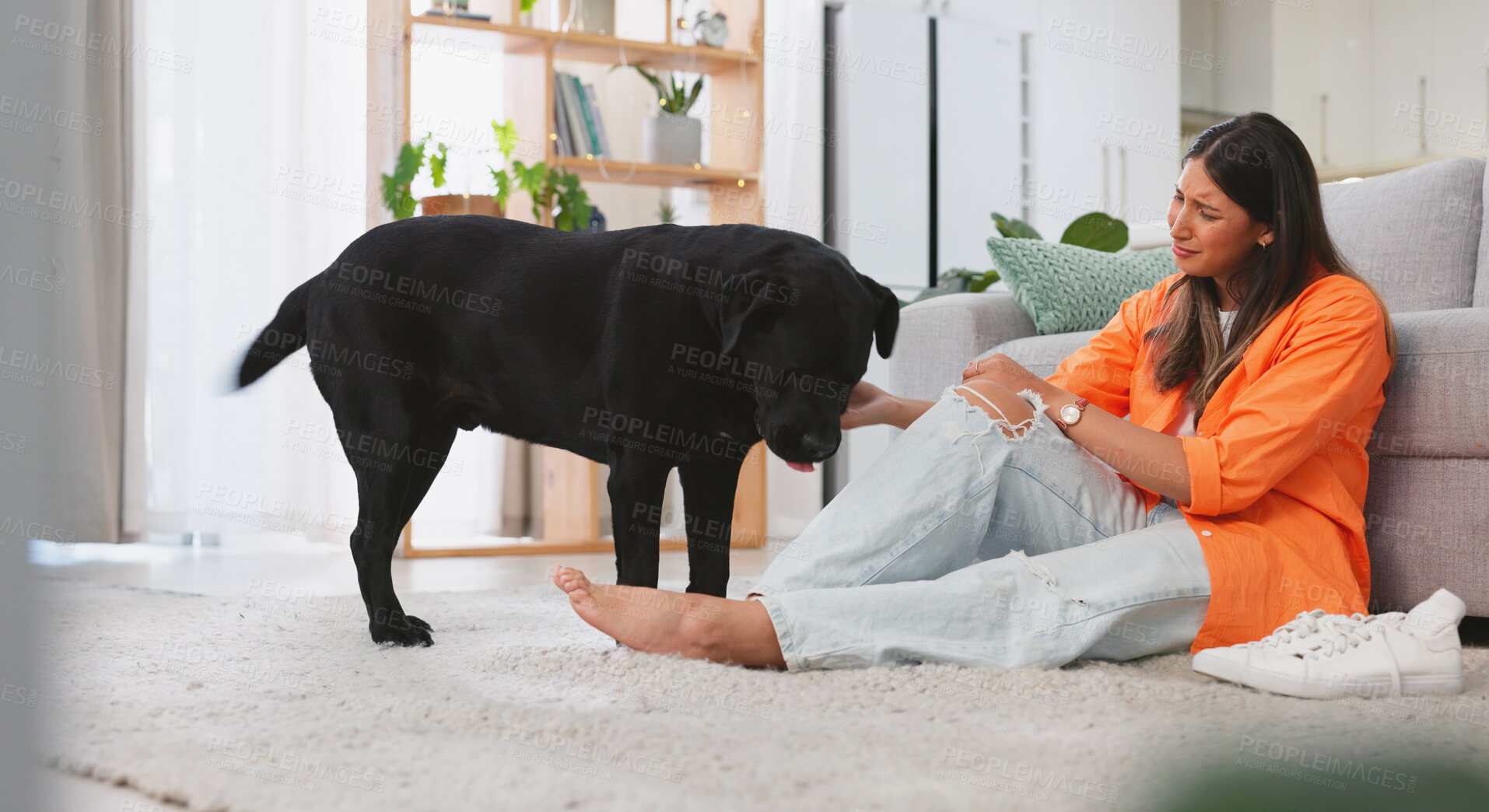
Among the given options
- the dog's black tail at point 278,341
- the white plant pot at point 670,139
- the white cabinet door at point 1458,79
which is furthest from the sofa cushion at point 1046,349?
the white cabinet door at point 1458,79

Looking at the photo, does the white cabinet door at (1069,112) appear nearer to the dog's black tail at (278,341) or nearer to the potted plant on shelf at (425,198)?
the potted plant on shelf at (425,198)

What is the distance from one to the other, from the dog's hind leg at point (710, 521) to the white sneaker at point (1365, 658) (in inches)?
24.8

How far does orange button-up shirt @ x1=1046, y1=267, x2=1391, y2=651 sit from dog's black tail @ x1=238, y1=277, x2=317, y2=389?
1.13 m


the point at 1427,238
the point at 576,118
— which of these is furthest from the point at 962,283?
the point at 576,118

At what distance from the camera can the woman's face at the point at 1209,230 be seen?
1.33 metres

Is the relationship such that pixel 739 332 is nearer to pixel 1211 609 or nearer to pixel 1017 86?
pixel 1211 609

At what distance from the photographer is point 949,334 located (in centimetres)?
215

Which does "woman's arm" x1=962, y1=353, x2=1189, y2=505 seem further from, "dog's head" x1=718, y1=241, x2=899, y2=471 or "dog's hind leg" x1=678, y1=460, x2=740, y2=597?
"dog's hind leg" x1=678, y1=460, x2=740, y2=597

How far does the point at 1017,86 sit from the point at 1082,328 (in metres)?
2.43

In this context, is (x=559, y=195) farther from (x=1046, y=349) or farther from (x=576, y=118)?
(x=1046, y=349)

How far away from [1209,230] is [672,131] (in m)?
2.22

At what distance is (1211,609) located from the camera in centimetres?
122

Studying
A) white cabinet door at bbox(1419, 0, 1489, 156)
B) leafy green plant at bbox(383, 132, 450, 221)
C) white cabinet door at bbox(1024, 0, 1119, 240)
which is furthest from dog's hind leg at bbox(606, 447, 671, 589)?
white cabinet door at bbox(1419, 0, 1489, 156)

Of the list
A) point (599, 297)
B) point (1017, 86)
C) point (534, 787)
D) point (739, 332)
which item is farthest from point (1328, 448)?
point (1017, 86)
